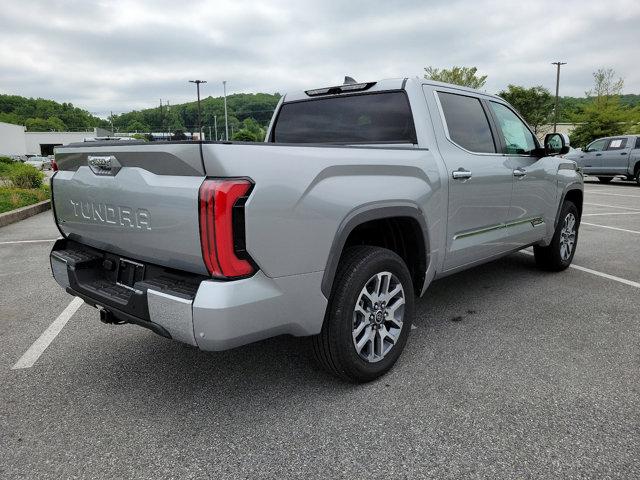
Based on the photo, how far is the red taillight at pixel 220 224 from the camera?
6.69 feet

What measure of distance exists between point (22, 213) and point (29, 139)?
97.6 metres

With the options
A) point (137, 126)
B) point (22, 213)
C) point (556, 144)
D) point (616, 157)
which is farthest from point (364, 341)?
point (137, 126)

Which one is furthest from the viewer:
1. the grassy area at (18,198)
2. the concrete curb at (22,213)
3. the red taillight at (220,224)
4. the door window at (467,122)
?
the grassy area at (18,198)

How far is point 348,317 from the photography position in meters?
2.61

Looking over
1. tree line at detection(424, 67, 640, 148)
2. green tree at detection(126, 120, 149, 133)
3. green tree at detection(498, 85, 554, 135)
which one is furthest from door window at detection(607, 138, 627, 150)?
green tree at detection(126, 120, 149, 133)

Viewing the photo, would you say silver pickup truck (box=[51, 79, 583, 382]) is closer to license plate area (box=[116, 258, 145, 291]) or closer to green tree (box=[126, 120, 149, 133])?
license plate area (box=[116, 258, 145, 291])

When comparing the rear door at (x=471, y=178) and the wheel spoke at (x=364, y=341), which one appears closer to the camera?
the wheel spoke at (x=364, y=341)

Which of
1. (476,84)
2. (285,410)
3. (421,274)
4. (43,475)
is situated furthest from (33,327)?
(476,84)

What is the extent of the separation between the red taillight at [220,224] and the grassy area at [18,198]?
10.3 metres

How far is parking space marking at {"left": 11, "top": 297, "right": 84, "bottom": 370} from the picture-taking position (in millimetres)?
3223

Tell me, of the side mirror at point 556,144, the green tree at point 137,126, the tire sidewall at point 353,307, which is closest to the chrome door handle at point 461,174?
the tire sidewall at point 353,307

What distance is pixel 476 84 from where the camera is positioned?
122ft

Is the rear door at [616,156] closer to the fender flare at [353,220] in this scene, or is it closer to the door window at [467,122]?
the door window at [467,122]

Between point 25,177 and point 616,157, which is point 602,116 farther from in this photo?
point 25,177
